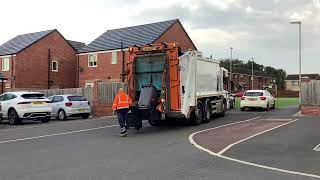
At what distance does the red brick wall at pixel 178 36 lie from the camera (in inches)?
2034

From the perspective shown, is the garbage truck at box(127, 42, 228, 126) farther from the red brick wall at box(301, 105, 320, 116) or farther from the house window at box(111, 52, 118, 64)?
the house window at box(111, 52, 118, 64)

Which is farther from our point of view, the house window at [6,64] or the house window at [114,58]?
the house window at [6,64]

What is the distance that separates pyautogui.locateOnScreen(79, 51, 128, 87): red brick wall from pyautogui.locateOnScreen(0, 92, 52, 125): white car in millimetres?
25616

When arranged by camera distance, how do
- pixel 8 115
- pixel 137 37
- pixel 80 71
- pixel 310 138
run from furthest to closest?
pixel 80 71 → pixel 137 37 → pixel 8 115 → pixel 310 138

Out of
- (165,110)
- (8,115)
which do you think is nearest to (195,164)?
(165,110)

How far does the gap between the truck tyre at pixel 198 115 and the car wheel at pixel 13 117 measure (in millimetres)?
8974

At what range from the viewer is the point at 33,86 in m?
52.9

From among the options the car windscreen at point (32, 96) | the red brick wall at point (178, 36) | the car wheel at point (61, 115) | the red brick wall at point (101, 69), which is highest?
the red brick wall at point (178, 36)

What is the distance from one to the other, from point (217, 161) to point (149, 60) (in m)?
8.94

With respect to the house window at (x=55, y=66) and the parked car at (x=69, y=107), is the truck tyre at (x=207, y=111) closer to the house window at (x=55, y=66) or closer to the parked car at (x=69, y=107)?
the parked car at (x=69, y=107)

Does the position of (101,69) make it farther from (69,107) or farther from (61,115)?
(69,107)

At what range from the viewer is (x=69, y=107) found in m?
27.7

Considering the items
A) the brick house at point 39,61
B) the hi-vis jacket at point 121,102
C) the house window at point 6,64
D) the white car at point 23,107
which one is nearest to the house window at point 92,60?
the brick house at point 39,61

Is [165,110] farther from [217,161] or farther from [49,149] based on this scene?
[217,161]
